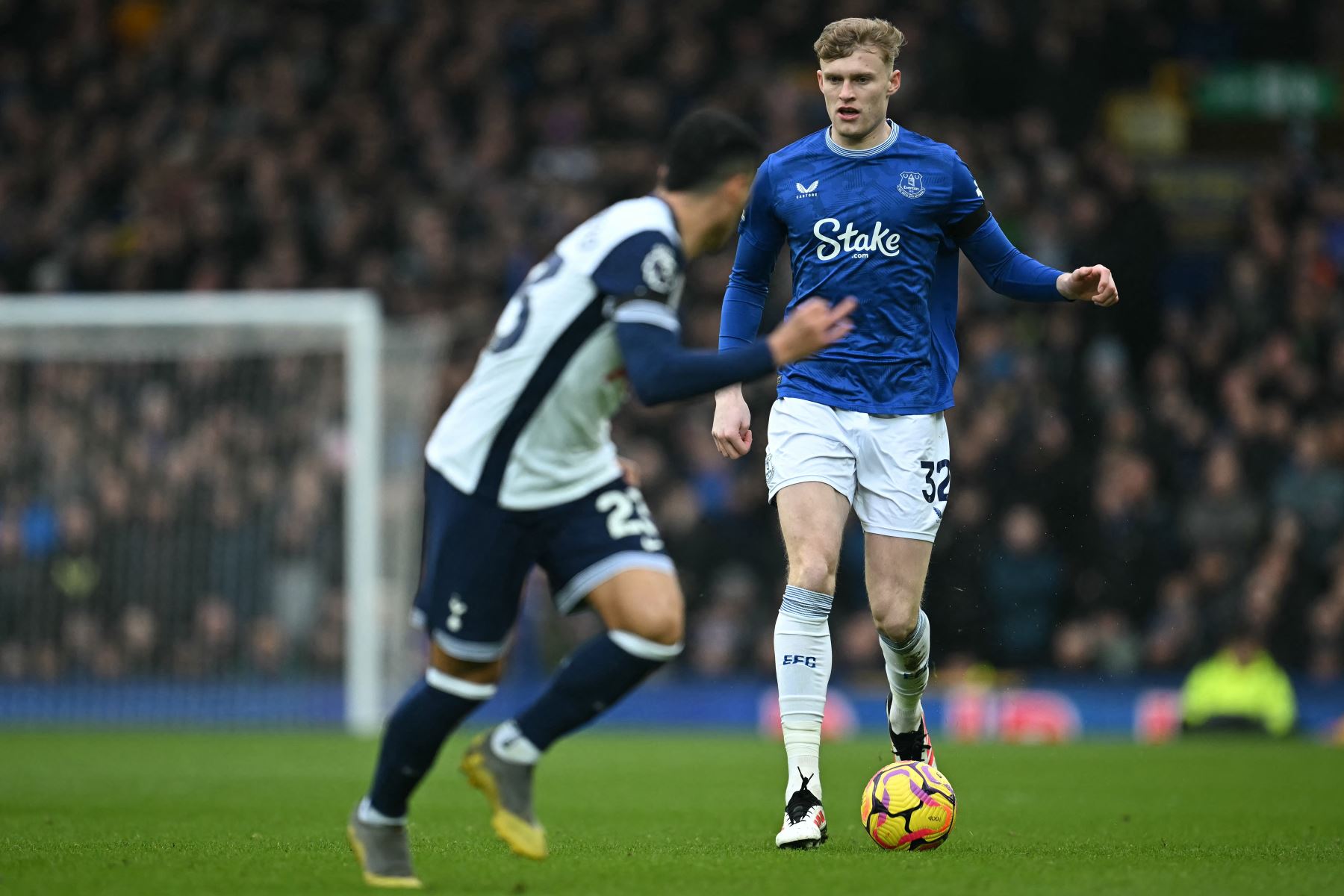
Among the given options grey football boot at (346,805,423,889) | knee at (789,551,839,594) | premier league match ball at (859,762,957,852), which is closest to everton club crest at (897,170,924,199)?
knee at (789,551,839,594)

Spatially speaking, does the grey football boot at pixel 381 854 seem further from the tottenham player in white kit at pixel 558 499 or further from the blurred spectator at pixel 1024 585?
the blurred spectator at pixel 1024 585

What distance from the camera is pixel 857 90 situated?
6410 mm

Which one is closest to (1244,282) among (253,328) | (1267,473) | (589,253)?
(1267,473)

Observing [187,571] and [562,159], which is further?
[562,159]

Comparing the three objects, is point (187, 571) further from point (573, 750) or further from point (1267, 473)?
point (1267, 473)

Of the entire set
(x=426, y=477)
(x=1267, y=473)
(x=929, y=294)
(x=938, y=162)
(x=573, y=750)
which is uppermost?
(x=938, y=162)

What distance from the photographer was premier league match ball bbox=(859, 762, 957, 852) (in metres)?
6.19

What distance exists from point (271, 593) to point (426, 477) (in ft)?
34.3

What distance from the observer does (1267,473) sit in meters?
15.1

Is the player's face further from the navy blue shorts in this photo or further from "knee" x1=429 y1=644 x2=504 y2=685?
"knee" x1=429 y1=644 x2=504 y2=685

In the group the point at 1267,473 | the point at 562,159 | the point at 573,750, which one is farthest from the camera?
the point at 562,159

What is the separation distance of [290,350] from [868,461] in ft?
32.4

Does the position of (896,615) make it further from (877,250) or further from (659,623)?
(659,623)

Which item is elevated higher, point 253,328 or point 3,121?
point 3,121
